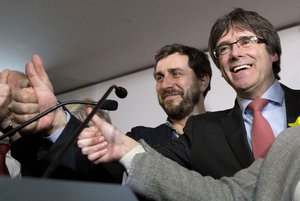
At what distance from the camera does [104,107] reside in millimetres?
652

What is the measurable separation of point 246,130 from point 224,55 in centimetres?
26

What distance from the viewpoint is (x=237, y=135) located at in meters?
0.96

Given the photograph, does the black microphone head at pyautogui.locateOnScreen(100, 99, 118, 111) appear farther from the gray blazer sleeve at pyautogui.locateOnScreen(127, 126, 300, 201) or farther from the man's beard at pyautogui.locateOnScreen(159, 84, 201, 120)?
the man's beard at pyautogui.locateOnScreen(159, 84, 201, 120)

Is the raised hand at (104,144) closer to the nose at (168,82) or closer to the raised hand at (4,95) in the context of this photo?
the raised hand at (4,95)

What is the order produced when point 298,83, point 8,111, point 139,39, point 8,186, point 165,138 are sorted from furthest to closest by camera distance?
A: point 139,39 → point 298,83 → point 165,138 → point 8,111 → point 8,186

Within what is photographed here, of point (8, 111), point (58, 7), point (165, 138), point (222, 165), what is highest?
point (58, 7)

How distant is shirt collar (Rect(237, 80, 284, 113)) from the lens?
1.04 meters

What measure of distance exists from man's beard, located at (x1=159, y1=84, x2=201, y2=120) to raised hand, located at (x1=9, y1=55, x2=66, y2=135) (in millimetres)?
810

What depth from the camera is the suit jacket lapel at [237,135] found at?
2.96ft

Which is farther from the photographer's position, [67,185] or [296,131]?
[296,131]

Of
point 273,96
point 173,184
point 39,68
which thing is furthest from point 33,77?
point 273,96

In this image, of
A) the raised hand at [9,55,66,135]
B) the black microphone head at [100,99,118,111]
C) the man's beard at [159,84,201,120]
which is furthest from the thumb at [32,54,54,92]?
the man's beard at [159,84,201,120]

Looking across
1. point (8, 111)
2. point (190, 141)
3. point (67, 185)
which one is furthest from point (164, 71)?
point (67, 185)

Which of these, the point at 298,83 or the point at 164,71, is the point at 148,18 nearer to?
the point at 164,71
